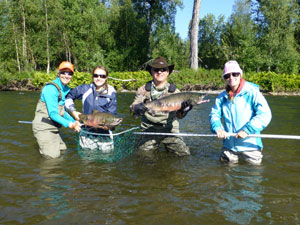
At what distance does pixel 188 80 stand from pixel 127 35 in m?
22.6

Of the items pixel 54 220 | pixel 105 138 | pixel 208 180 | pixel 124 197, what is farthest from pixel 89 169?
pixel 208 180

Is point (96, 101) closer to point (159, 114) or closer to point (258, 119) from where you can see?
point (159, 114)

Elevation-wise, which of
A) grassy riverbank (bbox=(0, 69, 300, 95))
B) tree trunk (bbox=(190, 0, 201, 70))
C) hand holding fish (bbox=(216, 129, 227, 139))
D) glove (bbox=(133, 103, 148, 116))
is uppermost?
tree trunk (bbox=(190, 0, 201, 70))

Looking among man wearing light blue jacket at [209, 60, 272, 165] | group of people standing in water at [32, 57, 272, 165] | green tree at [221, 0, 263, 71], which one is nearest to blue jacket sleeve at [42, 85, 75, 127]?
group of people standing in water at [32, 57, 272, 165]

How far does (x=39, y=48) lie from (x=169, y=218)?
46220 mm

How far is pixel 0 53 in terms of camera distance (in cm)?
4050

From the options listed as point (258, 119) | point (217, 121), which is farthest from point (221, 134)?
point (258, 119)

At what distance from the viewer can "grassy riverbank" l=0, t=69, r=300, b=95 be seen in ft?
90.1

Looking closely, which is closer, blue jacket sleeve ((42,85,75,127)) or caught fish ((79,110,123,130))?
caught fish ((79,110,123,130))

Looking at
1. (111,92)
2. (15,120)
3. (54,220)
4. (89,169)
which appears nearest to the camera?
(54,220)

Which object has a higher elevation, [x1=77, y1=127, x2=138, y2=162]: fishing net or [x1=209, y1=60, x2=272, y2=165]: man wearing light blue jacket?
[x1=209, y1=60, x2=272, y2=165]: man wearing light blue jacket

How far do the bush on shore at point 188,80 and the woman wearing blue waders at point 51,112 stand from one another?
2161 centimetres

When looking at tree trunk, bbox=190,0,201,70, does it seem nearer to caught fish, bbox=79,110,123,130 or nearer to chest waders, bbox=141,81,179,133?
chest waders, bbox=141,81,179,133

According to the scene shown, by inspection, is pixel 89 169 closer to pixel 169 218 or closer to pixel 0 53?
pixel 169 218
